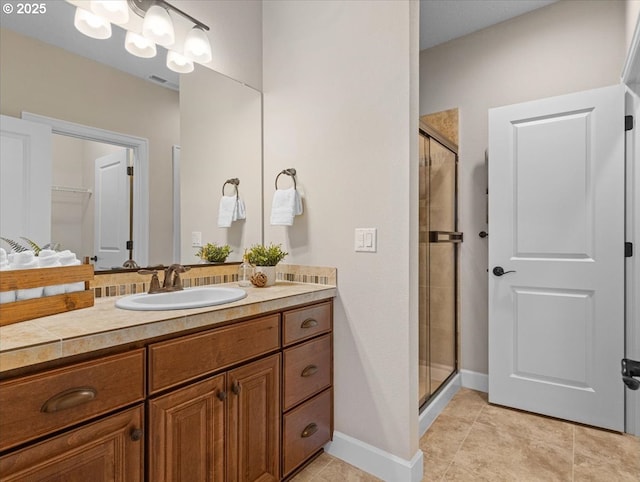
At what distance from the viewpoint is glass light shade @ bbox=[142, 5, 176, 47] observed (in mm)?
1579

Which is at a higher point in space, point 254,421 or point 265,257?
point 265,257

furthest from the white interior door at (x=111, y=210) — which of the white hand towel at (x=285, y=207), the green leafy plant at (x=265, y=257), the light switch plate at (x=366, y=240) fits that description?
the light switch plate at (x=366, y=240)

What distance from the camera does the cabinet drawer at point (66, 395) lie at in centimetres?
79

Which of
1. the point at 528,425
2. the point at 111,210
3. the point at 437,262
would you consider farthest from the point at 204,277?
the point at 528,425

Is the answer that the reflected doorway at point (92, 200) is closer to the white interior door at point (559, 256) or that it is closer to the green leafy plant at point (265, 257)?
the green leafy plant at point (265, 257)

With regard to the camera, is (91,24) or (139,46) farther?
(139,46)

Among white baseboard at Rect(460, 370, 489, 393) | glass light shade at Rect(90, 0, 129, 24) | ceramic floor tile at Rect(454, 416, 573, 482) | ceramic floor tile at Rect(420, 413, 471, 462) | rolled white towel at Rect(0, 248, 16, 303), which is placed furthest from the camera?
white baseboard at Rect(460, 370, 489, 393)

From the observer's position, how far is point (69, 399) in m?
0.87

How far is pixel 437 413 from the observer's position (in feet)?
7.41

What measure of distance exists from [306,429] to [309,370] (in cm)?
28

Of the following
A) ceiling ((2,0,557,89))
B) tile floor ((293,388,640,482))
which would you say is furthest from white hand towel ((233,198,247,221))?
tile floor ((293,388,640,482))

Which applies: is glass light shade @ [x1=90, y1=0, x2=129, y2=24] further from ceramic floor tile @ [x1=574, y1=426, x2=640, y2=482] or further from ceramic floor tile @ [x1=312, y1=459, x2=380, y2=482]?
ceramic floor tile @ [x1=574, y1=426, x2=640, y2=482]

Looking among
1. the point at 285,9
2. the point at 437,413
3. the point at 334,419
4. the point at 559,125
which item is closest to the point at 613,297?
the point at 559,125

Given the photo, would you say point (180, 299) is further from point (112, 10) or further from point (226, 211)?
point (112, 10)
